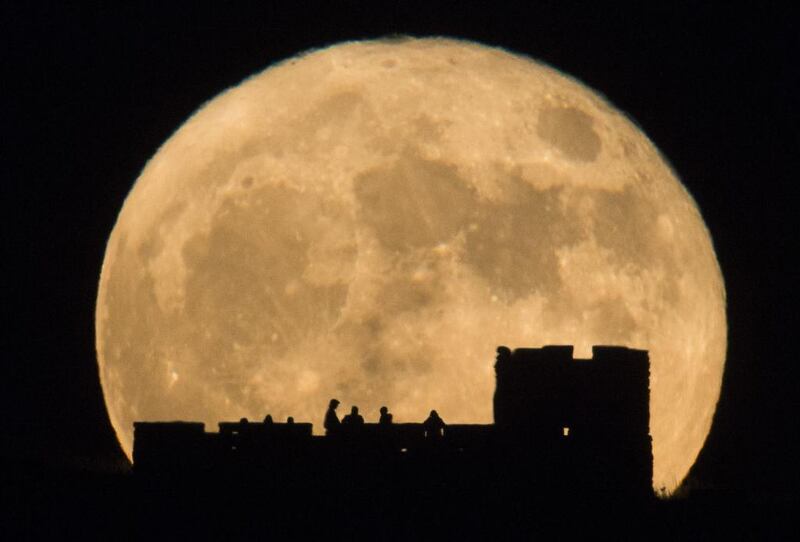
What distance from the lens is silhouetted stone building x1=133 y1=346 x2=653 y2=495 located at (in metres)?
22.0

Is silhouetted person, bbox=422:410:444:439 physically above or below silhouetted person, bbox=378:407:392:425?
below

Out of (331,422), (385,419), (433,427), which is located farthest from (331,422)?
(433,427)

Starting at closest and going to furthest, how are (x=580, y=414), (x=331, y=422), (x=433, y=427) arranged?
(x=433, y=427), (x=580, y=414), (x=331, y=422)

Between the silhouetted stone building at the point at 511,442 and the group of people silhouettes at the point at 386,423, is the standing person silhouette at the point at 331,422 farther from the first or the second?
the silhouetted stone building at the point at 511,442

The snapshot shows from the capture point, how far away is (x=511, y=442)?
22.1 metres

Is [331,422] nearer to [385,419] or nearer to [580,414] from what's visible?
[385,419]

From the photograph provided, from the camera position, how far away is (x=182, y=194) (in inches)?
1179

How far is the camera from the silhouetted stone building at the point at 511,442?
865 inches

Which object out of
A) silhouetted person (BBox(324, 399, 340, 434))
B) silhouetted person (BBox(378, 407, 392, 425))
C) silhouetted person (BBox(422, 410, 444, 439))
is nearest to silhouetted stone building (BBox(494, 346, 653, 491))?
silhouetted person (BBox(422, 410, 444, 439))

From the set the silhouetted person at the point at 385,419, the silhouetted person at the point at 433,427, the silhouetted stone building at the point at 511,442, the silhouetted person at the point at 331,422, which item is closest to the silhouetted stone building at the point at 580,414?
the silhouetted stone building at the point at 511,442

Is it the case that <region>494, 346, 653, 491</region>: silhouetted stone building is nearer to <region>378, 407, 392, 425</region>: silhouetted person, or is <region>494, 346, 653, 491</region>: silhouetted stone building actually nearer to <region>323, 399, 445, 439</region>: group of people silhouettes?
<region>323, 399, 445, 439</region>: group of people silhouettes

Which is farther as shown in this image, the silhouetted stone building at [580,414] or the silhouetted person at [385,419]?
the silhouetted person at [385,419]

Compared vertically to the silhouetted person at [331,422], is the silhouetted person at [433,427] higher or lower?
lower

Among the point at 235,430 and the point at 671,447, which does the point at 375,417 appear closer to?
the point at 235,430
